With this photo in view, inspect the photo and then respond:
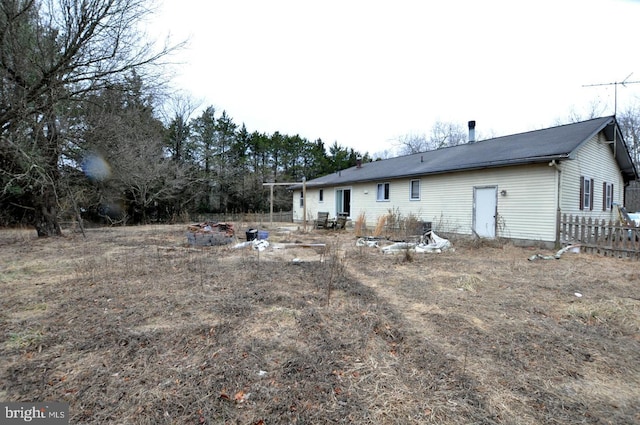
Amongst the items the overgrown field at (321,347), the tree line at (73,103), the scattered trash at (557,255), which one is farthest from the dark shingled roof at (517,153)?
the tree line at (73,103)

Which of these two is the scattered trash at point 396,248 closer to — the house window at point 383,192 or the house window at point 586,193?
the house window at point 586,193

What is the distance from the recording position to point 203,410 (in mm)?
1767

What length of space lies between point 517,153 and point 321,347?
9.72 metres

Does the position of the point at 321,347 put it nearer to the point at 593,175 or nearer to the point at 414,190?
the point at 414,190

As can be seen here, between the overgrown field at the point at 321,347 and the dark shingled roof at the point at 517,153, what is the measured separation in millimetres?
4596

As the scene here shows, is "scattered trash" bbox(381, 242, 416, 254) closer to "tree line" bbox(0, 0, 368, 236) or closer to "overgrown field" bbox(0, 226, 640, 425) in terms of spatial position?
"overgrown field" bbox(0, 226, 640, 425)

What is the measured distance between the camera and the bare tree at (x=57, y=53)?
15.5ft

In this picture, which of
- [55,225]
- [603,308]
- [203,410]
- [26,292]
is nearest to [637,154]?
[603,308]

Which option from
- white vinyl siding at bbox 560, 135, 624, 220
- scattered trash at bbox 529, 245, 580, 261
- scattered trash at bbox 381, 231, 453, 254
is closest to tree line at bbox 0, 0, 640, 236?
scattered trash at bbox 381, 231, 453, 254

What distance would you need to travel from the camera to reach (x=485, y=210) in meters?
10.0

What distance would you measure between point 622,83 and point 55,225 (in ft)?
59.4

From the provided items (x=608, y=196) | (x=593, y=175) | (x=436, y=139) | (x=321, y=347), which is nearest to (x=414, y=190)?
(x=593, y=175)

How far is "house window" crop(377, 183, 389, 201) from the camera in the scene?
14.1 meters

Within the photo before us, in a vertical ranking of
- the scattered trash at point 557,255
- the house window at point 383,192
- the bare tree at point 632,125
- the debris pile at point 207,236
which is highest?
the bare tree at point 632,125
